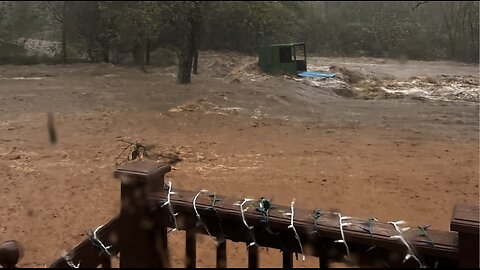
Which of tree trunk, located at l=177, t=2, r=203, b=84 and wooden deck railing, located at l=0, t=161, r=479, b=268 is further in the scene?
tree trunk, located at l=177, t=2, r=203, b=84

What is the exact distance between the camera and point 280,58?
1564 centimetres

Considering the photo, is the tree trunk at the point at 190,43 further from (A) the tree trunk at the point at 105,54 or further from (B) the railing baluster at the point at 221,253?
(B) the railing baluster at the point at 221,253

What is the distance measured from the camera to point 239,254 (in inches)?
132

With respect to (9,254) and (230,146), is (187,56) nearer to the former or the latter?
(230,146)

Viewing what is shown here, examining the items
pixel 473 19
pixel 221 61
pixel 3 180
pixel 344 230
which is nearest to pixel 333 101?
pixel 221 61

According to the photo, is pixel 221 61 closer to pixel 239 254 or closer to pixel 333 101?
pixel 333 101

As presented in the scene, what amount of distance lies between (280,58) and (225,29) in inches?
72.0

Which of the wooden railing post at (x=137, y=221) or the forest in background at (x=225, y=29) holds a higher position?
the forest in background at (x=225, y=29)

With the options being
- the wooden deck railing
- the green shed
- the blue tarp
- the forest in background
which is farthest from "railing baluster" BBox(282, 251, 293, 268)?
the green shed

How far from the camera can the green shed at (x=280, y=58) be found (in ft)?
50.9

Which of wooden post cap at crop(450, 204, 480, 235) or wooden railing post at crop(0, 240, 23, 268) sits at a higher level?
wooden post cap at crop(450, 204, 480, 235)

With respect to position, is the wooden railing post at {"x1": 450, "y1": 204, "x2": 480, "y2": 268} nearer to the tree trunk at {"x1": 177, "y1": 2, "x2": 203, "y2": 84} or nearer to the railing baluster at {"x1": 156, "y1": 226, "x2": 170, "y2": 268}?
the railing baluster at {"x1": 156, "y1": 226, "x2": 170, "y2": 268}

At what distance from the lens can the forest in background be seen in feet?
12.9

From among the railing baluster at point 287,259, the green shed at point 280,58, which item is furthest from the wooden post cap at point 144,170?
the green shed at point 280,58
